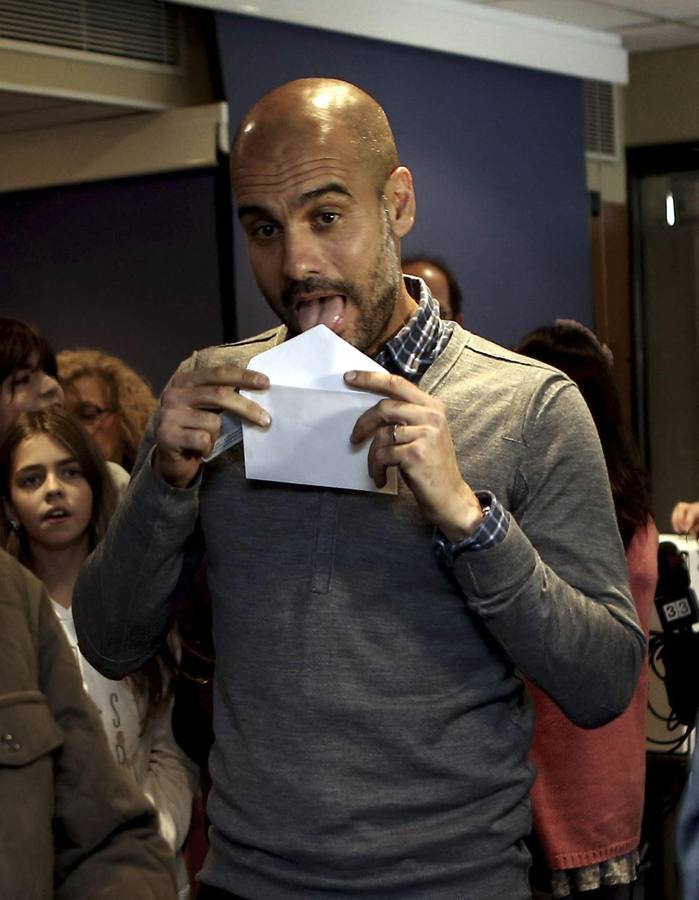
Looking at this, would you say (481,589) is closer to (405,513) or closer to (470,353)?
(405,513)

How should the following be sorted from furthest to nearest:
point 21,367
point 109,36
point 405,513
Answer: point 109,36 < point 21,367 < point 405,513

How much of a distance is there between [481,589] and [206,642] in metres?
1.32

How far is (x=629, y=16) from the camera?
6043mm

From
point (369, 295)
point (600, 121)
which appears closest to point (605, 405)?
point (369, 295)

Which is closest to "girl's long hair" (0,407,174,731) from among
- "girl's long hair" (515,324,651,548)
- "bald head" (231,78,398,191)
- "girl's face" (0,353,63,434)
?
"girl's face" (0,353,63,434)

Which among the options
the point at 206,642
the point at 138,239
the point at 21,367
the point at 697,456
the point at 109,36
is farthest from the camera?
the point at 697,456

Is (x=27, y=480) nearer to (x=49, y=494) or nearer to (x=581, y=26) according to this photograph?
(x=49, y=494)

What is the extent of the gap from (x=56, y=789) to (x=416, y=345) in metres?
0.61

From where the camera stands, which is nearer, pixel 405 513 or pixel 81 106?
pixel 405 513

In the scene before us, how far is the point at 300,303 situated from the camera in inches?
60.7

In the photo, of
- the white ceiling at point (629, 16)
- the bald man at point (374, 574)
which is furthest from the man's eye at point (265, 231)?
the white ceiling at point (629, 16)

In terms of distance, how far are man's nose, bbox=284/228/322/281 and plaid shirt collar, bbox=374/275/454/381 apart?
13 cm

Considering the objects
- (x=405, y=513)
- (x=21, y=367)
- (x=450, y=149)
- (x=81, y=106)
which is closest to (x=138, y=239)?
(x=81, y=106)

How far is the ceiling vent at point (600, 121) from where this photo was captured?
6762mm
